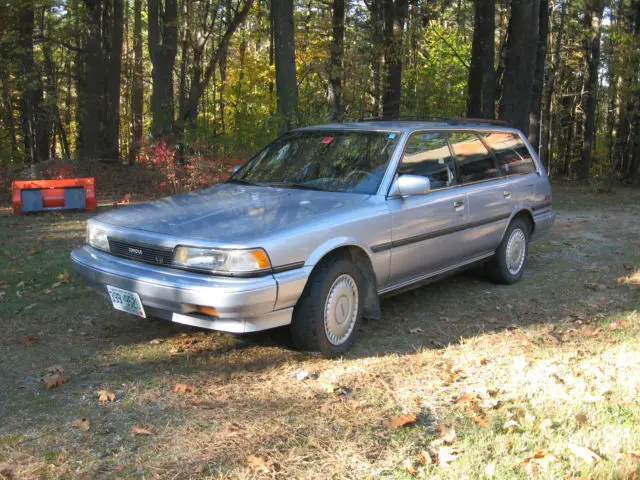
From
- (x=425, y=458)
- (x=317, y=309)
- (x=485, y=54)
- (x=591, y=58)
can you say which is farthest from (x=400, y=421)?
(x=591, y=58)

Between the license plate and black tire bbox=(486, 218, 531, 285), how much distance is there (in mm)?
3917

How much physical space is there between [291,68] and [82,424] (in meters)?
11.7

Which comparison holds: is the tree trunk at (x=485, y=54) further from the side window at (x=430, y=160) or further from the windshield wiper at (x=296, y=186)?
the windshield wiper at (x=296, y=186)

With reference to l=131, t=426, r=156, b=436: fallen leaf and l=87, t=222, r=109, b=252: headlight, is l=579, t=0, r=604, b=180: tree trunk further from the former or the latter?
l=131, t=426, r=156, b=436: fallen leaf

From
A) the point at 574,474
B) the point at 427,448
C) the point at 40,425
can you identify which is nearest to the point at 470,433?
the point at 427,448

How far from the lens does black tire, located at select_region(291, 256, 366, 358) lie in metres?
4.35

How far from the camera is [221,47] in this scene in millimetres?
18562

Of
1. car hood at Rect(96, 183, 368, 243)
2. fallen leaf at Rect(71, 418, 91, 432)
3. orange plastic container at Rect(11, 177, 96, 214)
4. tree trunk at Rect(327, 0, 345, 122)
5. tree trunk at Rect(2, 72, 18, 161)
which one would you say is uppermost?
tree trunk at Rect(327, 0, 345, 122)

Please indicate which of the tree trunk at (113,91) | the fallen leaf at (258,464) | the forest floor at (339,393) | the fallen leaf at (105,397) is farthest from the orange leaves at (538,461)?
the tree trunk at (113,91)

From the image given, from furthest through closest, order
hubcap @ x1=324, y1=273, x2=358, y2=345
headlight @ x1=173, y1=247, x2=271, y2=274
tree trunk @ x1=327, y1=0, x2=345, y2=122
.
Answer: tree trunk @ x1=327, y1=0, x2=345, y2=122 < hubcap @ x1=324, y1=273, x2=358, y2=345 < headlight @ x1=173, y1=247, x2=271, y2=274

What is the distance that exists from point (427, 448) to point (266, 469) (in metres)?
0.86

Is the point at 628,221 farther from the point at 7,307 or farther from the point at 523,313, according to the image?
the point at 7,307

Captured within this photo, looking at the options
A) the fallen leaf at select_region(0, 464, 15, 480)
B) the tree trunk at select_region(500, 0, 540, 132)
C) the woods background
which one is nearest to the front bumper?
the fallen leaf at select_region(0, 464, 15, 480)

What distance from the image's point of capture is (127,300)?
4.39 m
